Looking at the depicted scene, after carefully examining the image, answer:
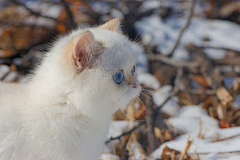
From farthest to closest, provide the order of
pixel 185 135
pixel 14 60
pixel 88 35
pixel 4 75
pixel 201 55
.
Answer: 1. pixel 14 60
2. pixel 201 55
3. pixel 4 75
4. pixel 185 135
5. pixel 88 35

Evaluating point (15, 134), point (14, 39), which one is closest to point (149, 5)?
point (14, 39)

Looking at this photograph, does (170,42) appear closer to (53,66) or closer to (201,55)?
(201,55)

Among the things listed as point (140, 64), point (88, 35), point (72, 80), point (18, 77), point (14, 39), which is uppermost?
point (88, 35)

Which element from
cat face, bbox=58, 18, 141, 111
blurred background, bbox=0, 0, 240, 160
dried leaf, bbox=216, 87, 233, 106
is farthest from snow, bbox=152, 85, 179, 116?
cat face, bbox=58, 18, 141, 111

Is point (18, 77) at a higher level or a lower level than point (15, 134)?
lower

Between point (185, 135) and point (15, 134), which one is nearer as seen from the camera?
point (15, 134)

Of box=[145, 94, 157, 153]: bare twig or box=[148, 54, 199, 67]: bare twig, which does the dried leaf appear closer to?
box=[148, 54, 199, 67]: bare twig

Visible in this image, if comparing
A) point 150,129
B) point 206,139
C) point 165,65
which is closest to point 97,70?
point 150,129

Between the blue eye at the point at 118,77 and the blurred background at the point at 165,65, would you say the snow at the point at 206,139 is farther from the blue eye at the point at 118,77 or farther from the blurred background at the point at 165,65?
the blue eye at the point at 118,77

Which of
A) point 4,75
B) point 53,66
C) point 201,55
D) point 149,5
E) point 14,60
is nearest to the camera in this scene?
point 53,66
